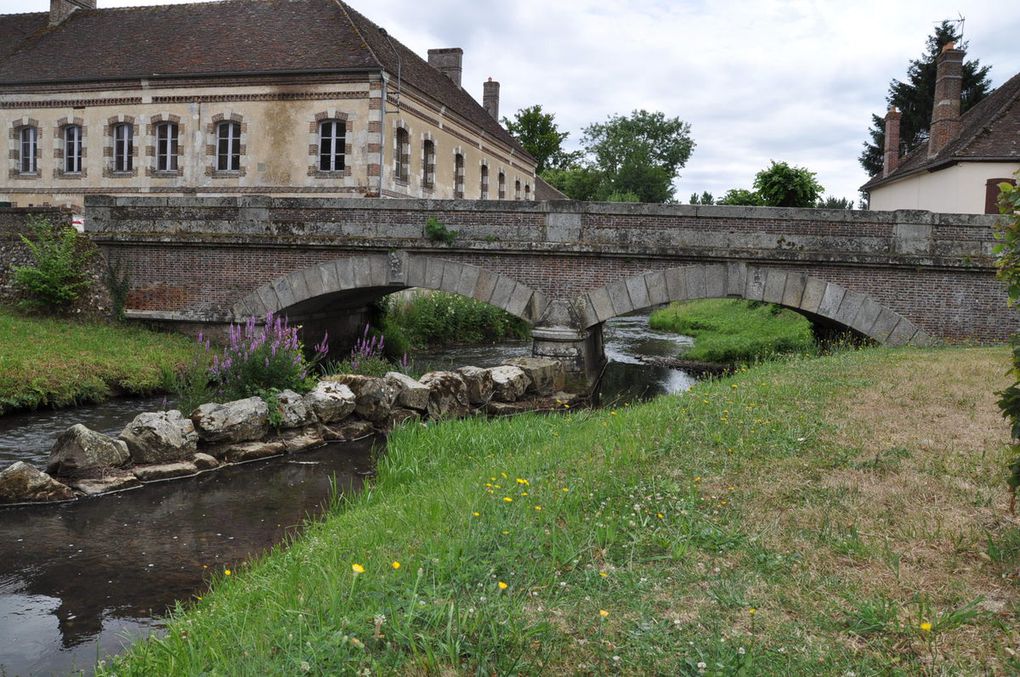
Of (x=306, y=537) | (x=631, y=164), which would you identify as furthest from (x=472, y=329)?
(x=631, y=164)

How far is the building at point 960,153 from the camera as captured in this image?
2302 centimetres

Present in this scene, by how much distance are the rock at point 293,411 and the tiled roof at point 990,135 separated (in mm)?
20775

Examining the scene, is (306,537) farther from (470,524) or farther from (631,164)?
(631,164)

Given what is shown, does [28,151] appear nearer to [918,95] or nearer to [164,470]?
[164,470]

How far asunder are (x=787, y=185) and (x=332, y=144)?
41.1 feet

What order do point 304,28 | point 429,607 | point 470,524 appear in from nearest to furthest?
point 429,607, point 470,524, point 304,28

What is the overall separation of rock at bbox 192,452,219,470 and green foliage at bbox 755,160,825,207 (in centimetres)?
1813

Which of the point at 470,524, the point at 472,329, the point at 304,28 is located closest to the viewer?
the point at 470,524

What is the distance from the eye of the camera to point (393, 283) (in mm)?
13945

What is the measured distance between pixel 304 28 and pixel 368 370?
49.5ft

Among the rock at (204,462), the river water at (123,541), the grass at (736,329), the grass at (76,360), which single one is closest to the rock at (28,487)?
the river water at (123,541)

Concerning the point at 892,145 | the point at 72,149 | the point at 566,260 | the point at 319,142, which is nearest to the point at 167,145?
the point at 72,149

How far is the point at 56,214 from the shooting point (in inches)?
628

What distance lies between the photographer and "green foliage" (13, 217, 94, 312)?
1479cm
